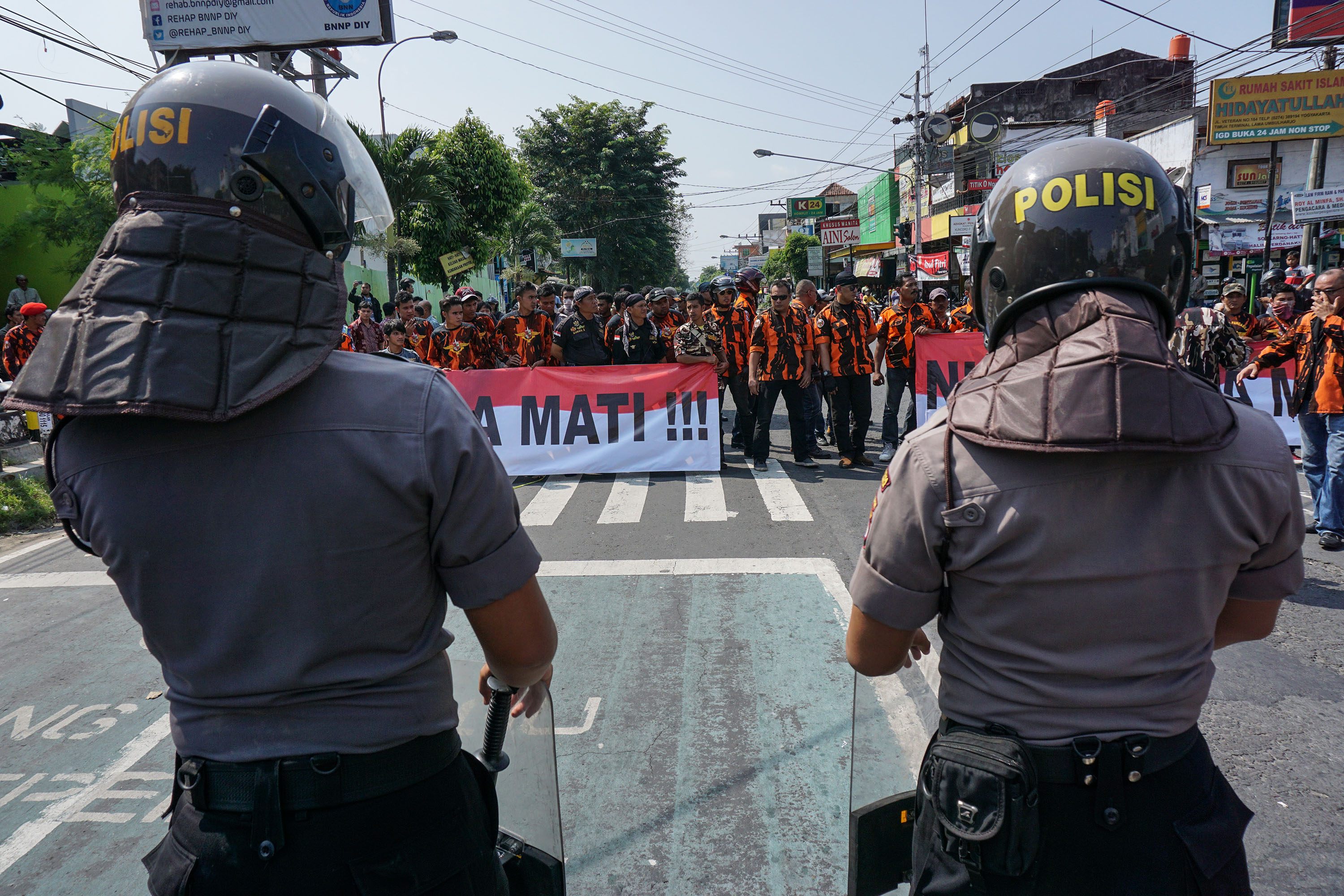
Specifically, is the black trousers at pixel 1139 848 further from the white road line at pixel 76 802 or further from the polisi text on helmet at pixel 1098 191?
the white road line at pixel 76 802

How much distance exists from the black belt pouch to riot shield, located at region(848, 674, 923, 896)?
13.1 inches

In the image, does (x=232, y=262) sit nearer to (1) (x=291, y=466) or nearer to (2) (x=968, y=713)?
(1) (x=291, y=466)

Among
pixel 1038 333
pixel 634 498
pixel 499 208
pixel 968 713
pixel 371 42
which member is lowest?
pixel 634 498

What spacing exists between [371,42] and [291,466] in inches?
656

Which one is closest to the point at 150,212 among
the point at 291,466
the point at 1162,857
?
the point at 291,466

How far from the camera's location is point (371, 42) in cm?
1552

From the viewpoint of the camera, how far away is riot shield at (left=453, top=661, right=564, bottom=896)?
1803 millimetres

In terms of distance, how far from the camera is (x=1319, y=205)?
17609mm

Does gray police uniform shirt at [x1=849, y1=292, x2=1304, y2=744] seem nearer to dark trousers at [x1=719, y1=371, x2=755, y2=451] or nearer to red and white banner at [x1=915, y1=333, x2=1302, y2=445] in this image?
dark trousers at [x1=719, y1=371, x2=755, y2=451]

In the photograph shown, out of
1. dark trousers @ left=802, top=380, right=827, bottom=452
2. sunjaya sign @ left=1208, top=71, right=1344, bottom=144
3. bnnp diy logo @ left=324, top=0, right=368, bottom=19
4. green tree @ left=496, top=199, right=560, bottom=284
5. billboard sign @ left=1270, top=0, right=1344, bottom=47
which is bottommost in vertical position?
dark trousers @ left=802, top=380, right=827, bottom=452

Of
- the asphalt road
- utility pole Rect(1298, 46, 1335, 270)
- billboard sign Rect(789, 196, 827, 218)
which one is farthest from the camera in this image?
billboard sign Rect(789, 196, 827, 218)

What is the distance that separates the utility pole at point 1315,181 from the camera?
1900 cm

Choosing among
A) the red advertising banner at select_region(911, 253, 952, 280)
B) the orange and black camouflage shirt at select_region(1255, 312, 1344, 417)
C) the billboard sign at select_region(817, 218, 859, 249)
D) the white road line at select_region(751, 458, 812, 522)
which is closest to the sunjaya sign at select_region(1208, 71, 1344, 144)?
the red advertising banner at select_region(911, 253, 952, 280)

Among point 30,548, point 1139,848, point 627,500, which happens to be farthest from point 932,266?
point 1139,848
